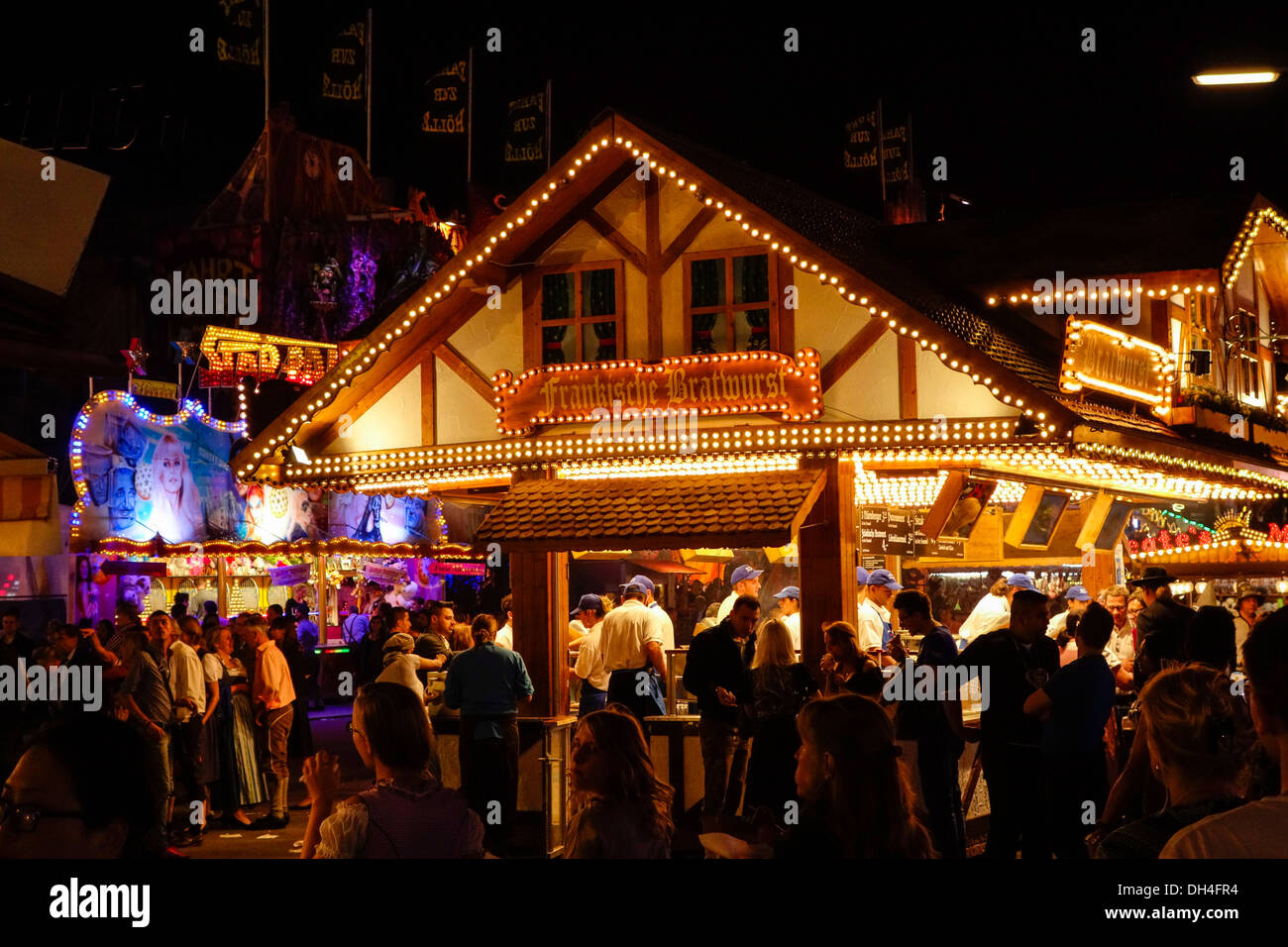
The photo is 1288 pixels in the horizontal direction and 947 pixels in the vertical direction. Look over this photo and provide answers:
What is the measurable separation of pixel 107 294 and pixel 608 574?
90.2 feet

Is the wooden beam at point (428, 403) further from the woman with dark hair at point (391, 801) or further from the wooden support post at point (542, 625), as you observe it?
the woman with dark hair at point (391, 801)

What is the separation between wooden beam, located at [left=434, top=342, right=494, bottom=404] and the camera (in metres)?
15.0

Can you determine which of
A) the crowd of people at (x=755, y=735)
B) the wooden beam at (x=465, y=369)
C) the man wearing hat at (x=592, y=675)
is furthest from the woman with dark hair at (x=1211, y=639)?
the wooden beam at (x=465, y=369)

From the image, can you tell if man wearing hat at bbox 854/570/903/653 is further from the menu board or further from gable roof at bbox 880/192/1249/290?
gable roof at bbox 880/192/1249/290

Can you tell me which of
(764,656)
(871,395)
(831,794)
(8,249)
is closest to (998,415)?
(871,395)

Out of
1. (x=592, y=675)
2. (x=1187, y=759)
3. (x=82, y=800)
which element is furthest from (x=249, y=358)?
(x=1187, y=759)

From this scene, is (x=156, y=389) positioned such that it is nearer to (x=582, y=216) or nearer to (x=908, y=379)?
(x=582, y=216)

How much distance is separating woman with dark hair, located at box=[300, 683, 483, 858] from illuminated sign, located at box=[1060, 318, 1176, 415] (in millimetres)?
9318

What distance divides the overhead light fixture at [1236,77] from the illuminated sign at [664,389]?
4518 millimetres

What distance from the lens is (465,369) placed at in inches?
597

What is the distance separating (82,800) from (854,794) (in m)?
2.48

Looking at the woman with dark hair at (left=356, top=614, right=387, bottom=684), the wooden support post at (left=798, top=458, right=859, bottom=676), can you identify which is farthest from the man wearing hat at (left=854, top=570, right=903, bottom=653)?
the woman with dark hair at (left=356, top=614, right=387, bottom=684)
